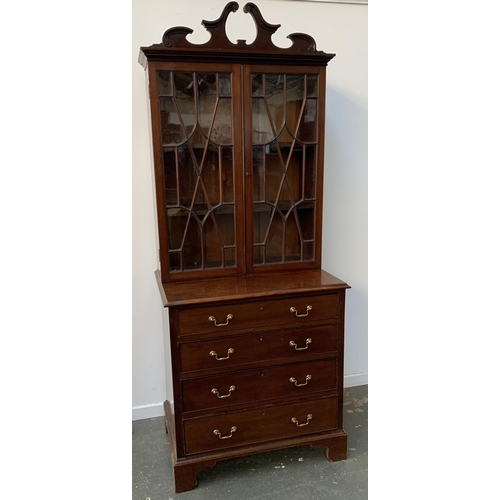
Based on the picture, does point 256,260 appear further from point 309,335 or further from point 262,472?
point 262,472

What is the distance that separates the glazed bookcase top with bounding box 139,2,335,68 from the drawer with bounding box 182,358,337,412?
1364 millimetres

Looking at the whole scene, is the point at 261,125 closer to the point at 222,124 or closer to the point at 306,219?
the point at 222,124

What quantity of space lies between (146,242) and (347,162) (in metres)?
1.22

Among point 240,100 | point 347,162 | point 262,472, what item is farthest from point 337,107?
point 262,472

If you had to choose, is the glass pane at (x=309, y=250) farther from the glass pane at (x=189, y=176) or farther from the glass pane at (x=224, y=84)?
the glass pane at (x=224, y=84)

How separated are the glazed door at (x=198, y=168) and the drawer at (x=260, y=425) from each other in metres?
0.65

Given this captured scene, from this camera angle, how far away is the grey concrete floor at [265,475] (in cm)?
178

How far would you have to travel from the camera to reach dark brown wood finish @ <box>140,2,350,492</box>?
1751 millimetres

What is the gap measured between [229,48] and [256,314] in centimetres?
115

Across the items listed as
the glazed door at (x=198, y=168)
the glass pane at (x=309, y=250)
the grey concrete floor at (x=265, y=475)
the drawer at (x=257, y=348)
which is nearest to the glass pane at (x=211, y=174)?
the glazed door at (x=198, y=168)

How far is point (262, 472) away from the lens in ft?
6.27
